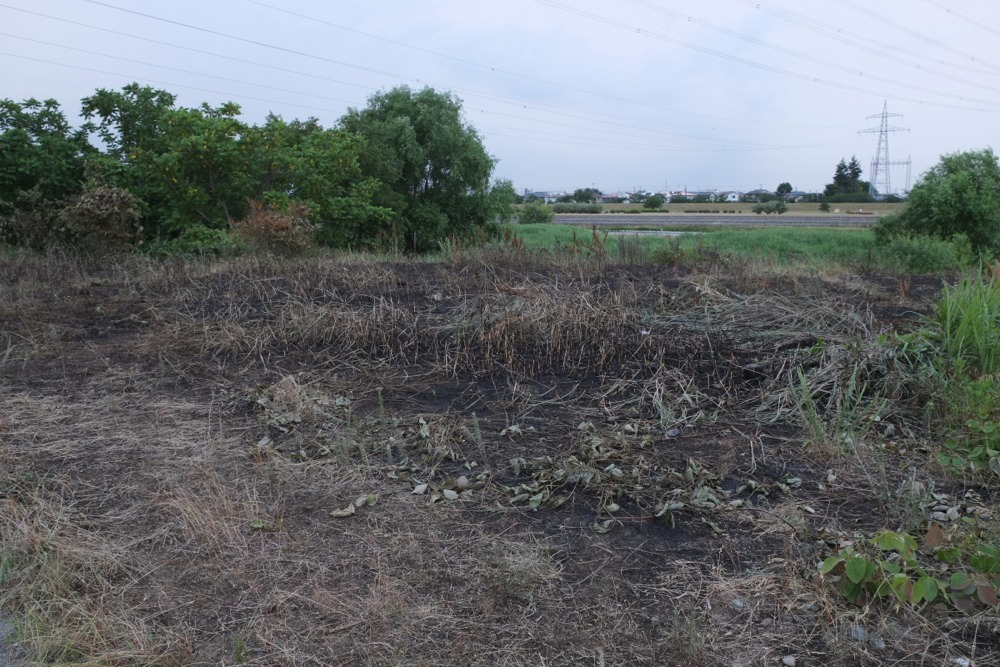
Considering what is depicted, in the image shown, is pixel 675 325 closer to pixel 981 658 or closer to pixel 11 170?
pixel 981 658

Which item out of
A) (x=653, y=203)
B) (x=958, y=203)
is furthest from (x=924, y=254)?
(x=653, y=203)

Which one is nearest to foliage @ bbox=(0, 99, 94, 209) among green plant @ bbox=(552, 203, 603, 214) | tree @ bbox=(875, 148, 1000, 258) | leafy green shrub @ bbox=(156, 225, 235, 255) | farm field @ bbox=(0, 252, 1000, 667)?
leafy green shrub @ bbox=(156, 225, 235, 255)

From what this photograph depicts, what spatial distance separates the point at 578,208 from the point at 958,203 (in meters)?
43.0

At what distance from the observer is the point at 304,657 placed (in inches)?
89.7

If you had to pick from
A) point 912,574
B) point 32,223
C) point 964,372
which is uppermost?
point 32,223

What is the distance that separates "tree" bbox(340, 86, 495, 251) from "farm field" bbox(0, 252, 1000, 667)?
18.0 m

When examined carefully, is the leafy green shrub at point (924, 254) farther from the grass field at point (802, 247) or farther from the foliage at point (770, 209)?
the foliage at point (770, 209)

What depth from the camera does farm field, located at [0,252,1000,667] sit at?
2379 millimetres

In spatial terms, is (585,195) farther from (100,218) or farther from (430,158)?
(100,218)

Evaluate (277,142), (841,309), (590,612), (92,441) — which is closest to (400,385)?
(92,441)

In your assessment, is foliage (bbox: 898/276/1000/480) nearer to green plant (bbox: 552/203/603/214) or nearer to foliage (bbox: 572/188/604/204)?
green plant (bbox: 552/203/603/214)

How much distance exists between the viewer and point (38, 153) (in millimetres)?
12922

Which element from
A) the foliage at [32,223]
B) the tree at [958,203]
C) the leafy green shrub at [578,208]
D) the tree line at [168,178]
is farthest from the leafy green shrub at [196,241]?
the leafy green shrub at [578,208]

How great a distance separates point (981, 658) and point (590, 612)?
111 cm
